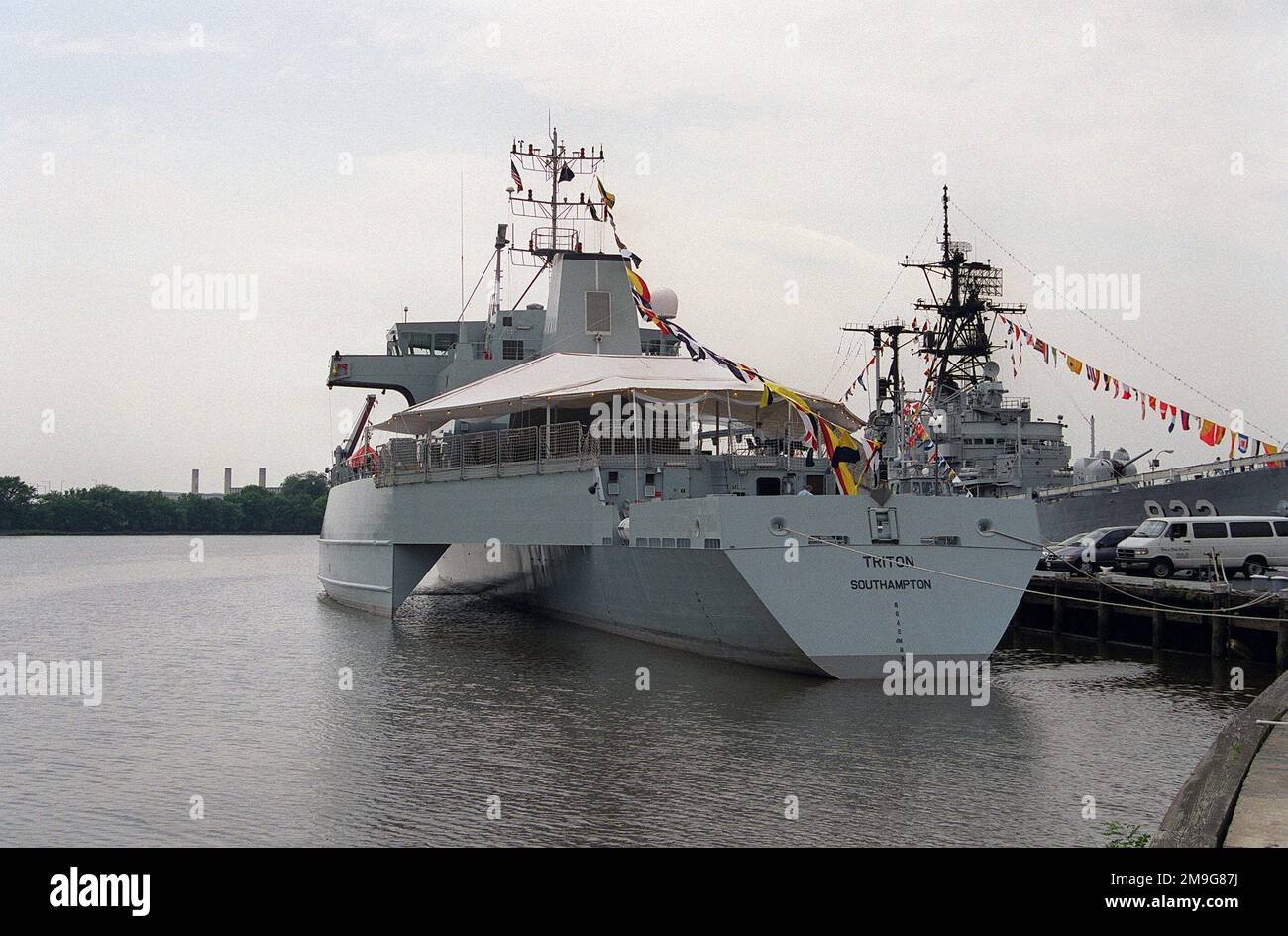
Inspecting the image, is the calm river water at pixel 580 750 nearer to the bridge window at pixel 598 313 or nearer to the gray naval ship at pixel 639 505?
the gray naval ship at pixel 639 505

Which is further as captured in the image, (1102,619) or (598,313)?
(598,313)

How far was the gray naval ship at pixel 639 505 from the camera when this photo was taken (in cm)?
1512

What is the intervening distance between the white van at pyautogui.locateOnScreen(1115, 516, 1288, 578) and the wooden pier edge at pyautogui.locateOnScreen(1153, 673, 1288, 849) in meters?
15.0

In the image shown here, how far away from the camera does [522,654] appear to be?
2002 centimetres

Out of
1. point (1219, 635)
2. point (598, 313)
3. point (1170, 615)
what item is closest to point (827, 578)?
point (1219, 635)

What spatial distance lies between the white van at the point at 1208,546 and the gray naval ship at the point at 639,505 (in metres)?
4.49

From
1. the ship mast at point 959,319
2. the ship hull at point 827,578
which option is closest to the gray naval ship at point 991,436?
the ship mast at point 959,319

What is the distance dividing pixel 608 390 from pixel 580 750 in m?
9.05

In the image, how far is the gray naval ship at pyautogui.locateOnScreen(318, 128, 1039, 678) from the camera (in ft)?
49.6

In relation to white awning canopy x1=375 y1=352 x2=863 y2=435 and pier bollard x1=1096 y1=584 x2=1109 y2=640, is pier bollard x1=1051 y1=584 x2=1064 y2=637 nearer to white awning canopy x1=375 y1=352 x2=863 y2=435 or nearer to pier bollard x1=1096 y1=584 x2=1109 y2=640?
pier bollard x1=1096 y1=584 x2=1109 y2=640

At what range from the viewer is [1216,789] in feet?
22.9

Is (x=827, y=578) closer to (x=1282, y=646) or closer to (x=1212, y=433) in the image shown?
(x=1282, y=646)
